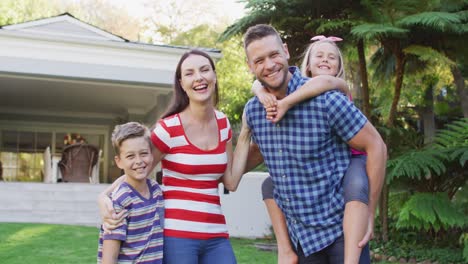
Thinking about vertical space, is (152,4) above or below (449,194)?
above

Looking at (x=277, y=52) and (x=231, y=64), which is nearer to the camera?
(x=277, y=52)

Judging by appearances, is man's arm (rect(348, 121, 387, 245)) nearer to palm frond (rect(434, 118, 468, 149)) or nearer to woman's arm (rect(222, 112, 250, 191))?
woman's arm (rect(222, 112, 250, 191))

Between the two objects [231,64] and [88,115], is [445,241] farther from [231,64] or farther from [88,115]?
[231,64]

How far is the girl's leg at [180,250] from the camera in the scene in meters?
2.39

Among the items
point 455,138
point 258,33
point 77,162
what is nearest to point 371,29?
point 455,138

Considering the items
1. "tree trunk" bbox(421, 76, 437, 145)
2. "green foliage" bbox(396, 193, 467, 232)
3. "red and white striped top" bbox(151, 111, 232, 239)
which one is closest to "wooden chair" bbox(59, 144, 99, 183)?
"tree trunk" bbox(421, 76, 437, 145)

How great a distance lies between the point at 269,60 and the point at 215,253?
0.93m

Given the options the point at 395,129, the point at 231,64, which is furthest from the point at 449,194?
the point at 231,64

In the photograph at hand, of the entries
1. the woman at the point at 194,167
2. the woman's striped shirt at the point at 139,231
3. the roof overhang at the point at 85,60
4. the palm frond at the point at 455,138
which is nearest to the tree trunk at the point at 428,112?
the palm frond at the point at 455,138

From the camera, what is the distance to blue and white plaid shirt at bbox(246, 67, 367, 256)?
2150mm

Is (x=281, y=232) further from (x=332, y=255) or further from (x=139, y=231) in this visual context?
(x=139, y=231)

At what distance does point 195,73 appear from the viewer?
2.55m

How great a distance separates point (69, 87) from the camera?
13.7 meters

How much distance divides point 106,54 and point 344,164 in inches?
384
